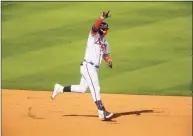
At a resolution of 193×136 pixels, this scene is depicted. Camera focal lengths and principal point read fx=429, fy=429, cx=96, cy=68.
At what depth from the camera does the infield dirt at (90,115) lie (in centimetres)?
489

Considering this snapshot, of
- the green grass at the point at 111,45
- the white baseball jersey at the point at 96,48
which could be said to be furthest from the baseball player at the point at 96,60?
the green grass at the point at 111,45

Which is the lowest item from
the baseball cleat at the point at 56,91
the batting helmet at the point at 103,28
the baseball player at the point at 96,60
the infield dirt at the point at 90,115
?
the infield dirt at the point at 90,115

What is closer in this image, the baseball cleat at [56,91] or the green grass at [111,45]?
the green grass at [111,45]

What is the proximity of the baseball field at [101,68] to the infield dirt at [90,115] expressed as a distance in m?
0.01

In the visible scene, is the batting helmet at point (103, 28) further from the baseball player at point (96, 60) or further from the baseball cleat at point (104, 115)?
the baseball cleat at point (104, 115)

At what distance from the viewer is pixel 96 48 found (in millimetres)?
4930

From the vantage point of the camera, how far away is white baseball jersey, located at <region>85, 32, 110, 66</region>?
493cm

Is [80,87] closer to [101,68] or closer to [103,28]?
[101,68]

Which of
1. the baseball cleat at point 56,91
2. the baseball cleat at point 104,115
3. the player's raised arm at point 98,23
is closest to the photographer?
the player's raised arm at point 98,23

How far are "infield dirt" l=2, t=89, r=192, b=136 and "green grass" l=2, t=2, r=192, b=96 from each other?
4.9 inches

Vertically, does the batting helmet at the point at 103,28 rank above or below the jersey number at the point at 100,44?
above

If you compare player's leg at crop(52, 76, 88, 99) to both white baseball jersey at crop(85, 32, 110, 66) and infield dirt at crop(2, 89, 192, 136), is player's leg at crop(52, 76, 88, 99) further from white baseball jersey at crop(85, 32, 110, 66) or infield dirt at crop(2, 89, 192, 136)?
white baseball jersey at crop(85, 32, 110, 66)

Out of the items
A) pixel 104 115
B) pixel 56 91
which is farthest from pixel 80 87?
pixel 104 115

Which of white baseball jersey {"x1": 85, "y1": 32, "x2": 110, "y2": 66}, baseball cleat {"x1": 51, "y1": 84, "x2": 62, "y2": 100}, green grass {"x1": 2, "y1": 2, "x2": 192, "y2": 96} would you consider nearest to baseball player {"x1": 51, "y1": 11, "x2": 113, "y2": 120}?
white baseball jersey {"x1": 85, "y1": 32, "x2": 110, "y2": 66}
